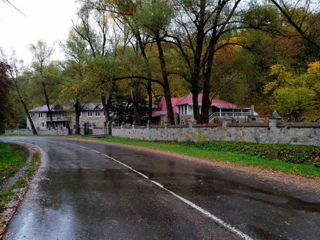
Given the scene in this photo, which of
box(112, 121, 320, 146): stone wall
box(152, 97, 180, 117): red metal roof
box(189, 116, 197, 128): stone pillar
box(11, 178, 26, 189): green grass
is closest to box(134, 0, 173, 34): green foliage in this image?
box(189, 116, 197, 128): stone pillar

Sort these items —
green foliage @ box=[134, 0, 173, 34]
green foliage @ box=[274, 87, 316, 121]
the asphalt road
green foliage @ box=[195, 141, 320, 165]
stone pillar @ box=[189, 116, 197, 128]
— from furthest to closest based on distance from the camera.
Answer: stone pillar @ box=[189, 116, 197, 128]
green foliage @ box=[274, 87, 316, 121]
green foliage @ box=[134, 0, 173, 34]
green foliage @ box=[195, 141, 320, 165]
the asphalt road

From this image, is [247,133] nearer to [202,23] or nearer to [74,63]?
[202,23]

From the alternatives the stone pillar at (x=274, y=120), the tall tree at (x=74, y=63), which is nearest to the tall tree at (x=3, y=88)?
the tall tree at (x=74, y=63)

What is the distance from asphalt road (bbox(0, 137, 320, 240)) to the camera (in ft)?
13.8

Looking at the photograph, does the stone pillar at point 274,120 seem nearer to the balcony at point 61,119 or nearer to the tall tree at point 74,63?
the tall tree at point 74,63

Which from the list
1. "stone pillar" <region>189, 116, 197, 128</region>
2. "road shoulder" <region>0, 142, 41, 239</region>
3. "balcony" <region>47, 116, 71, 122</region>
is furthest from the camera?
"balcony" <region>47, 116, 71, 122</region>

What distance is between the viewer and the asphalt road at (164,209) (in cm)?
421

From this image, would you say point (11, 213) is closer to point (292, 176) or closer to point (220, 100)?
point (292, 176)

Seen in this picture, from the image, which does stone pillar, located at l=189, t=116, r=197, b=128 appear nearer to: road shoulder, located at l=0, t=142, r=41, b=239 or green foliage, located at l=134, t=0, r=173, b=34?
green foliage, located at l=134, t=0, r=173, b=34

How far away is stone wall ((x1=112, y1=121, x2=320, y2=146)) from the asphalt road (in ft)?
25.0

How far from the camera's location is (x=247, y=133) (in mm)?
17312

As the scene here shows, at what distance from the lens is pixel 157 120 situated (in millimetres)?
50938

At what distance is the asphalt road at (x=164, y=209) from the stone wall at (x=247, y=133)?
763 centimetres

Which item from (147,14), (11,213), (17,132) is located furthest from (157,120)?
(11,213)
